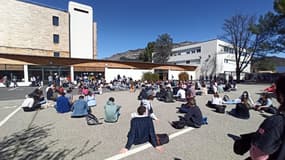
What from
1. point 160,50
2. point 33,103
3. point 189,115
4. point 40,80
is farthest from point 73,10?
point 189,115

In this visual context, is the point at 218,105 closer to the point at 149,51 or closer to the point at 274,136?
the point at 274,136

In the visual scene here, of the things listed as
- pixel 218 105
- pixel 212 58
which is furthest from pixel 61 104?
pixel 212 58

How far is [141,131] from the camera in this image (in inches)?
183

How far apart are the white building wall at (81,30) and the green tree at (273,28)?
35024 millimetres

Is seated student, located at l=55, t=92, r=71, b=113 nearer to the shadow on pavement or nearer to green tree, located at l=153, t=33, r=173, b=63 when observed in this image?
the shadow on pavement

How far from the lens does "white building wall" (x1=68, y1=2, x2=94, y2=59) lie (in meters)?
36.0

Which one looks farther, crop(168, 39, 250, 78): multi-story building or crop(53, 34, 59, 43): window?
crop(168, 39, 250, 78): multi-story building

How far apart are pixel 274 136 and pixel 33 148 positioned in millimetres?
5215

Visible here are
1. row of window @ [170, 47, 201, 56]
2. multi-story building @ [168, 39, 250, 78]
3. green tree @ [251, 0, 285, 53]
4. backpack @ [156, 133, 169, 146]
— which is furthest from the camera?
row of window @ [170, 47, 201, 56]

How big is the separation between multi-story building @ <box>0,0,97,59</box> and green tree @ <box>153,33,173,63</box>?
72.2ft

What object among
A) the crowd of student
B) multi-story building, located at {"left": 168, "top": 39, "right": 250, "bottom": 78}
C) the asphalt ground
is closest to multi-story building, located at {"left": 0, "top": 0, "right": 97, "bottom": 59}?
the crowd of student

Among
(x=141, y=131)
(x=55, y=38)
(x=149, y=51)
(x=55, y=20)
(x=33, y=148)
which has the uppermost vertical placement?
(x=55, y=20)

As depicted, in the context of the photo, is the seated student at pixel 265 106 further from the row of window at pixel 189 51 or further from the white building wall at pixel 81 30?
the row of window at pixel 189 51

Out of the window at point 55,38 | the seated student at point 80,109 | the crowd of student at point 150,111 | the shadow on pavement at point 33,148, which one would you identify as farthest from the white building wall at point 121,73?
the shadow on pavement at point 33,148
